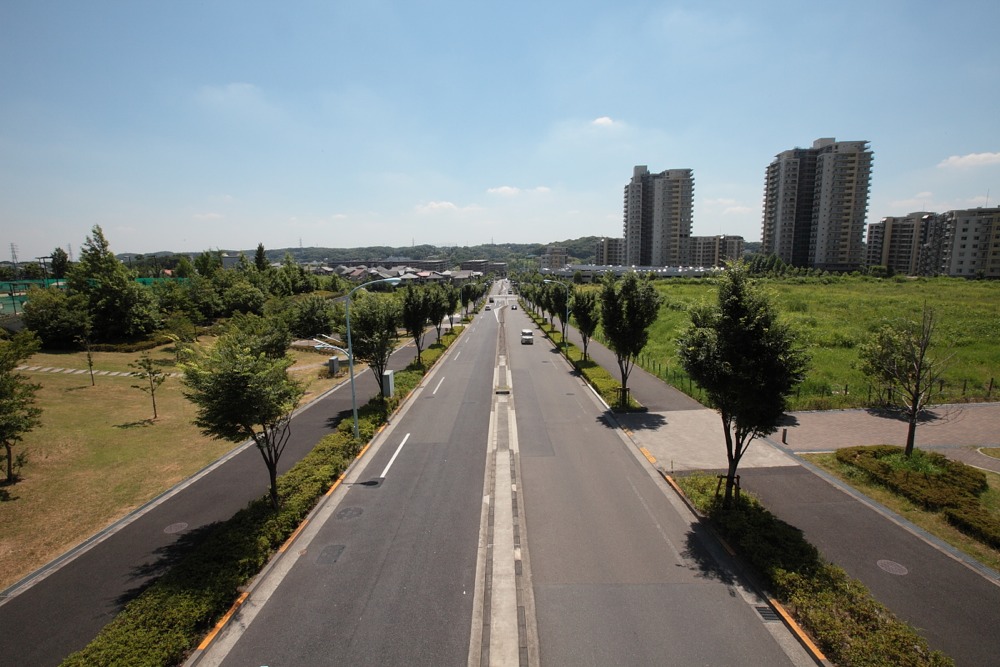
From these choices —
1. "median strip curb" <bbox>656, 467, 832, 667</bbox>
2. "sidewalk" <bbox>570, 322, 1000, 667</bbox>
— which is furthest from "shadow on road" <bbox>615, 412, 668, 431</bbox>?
"median strip curb" <bbox>656, 467, 832, 667</bbox>

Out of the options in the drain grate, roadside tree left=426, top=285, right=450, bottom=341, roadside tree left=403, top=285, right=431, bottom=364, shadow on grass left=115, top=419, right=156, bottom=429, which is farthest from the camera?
roadside tree left=426, top=285, right=450, bottom=341

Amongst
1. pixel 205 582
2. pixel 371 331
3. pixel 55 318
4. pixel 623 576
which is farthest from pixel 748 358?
pixel 55 318

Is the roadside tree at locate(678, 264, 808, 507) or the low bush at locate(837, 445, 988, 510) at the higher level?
the roadside tree at locate(678, 264, 808, 507)

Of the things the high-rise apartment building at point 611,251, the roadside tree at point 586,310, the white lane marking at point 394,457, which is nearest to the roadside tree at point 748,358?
the white lane marking at point 394,457

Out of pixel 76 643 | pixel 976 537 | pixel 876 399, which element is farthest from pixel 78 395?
pixel 876 399

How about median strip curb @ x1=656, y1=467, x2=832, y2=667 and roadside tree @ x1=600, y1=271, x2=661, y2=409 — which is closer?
median strip curb @ x1=656, y1=467, x2=832, y2=667

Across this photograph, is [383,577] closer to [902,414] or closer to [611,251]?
[902,414]

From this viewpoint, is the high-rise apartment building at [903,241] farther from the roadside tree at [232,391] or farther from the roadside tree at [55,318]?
the roadside tree at [55,318]

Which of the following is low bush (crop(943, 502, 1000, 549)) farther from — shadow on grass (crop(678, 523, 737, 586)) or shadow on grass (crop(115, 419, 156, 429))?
shadow on grass (crop(115, 419, 156, 429))
